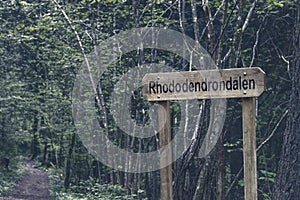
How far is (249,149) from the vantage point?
5164 millimetres

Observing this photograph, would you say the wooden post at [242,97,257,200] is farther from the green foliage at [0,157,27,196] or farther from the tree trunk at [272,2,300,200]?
the green foliage at [0,157,27,196]

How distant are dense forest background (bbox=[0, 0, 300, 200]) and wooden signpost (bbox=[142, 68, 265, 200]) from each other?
13.1 feet

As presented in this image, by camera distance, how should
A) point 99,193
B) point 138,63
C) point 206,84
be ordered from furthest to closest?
point 138,63 → point 99,193 → point 206,84

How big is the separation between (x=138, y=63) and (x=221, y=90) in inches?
264

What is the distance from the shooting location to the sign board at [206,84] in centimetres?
509

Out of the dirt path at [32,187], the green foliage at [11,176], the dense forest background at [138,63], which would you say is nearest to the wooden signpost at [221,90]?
the dense forest background at [138,63]

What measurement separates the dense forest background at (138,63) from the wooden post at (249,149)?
4.03m

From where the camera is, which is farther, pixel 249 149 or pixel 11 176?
pixel 11 176

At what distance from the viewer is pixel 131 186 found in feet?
39.2

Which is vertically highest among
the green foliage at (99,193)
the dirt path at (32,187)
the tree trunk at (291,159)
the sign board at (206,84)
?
the sign board at (206,84)

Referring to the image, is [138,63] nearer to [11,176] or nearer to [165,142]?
[165,142]

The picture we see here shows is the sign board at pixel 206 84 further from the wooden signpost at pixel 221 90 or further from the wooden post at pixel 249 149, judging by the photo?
the wooden post at pixel 249 149

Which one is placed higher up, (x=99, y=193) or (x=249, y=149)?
(x=249, y=149)

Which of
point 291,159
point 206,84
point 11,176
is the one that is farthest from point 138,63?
point 11,176
